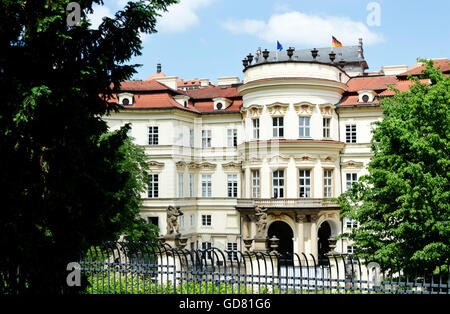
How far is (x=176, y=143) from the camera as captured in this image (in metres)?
39.7

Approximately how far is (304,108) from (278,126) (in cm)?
224

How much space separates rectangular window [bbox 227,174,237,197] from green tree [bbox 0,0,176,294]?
29.4 m

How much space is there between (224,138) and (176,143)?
4.09 metres

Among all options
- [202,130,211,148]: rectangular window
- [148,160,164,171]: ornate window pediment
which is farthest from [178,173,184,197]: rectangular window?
[202,130,211,148]: rectangular window

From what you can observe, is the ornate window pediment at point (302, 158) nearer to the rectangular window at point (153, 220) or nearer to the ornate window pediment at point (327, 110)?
the ornate window pediment at point (327, 110)

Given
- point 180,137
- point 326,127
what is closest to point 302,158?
point 326,127

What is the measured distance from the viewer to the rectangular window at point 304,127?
36.9 m

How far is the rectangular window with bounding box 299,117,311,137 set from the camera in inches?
1454

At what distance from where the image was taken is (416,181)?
62.5ft

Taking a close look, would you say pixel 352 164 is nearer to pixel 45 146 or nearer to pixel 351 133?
pixel 351 133

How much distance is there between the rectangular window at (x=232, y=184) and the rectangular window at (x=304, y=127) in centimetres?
710

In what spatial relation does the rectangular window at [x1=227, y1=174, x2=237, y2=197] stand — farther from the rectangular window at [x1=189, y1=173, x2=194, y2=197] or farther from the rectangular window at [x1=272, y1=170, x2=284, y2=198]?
the rectangular window at [x1=272, y1=170, x2=284, y2=198]

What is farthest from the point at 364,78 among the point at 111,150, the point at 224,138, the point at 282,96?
the point at 111,150
